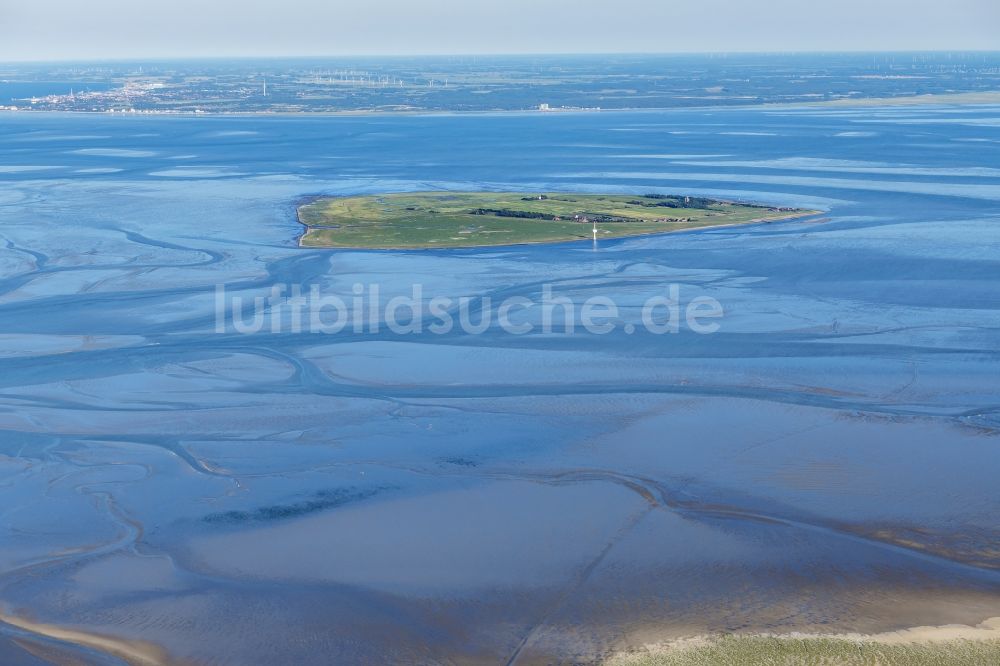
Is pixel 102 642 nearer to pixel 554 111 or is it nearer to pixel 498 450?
pixel 498 450

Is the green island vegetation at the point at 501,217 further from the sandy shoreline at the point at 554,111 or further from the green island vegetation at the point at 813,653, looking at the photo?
the sandy shoreline at the point at 554,111

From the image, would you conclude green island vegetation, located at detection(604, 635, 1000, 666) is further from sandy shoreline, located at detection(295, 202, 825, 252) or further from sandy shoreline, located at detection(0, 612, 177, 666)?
sandy shoreline, located at detection(295, 202, 825, 252)

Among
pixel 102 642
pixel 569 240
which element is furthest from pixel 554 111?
pixel 102 642

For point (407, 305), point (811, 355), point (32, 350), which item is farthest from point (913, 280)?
point (32, 350)

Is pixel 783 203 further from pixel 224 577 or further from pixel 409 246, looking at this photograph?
pixel 224 577

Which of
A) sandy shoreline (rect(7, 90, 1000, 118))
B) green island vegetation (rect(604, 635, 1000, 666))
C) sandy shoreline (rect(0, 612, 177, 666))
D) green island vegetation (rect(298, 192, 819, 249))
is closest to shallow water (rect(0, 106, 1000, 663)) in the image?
sandy shoreline (rect(0, 612, 177, 666))

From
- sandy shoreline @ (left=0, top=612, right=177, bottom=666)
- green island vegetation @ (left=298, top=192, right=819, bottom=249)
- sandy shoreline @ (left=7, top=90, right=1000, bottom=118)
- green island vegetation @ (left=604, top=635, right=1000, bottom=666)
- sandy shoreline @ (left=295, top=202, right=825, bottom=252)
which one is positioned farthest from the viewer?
sandy shoreline @ (left=7, top=90, right=1000, bottom=118)
